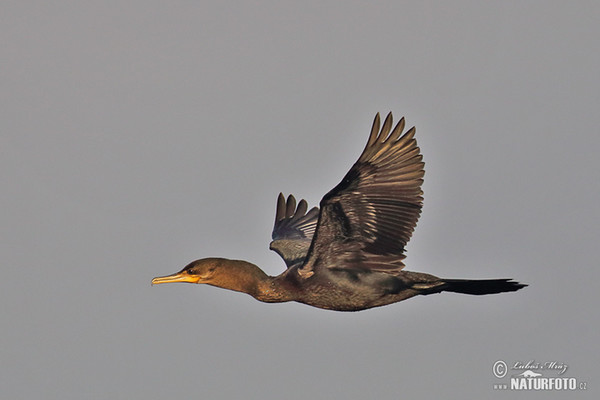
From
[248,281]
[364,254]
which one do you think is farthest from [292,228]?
[364,254]

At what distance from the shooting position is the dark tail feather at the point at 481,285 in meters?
16.8

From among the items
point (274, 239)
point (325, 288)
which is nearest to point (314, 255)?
point (325, 288)

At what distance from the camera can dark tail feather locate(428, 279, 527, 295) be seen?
16775 millimetres

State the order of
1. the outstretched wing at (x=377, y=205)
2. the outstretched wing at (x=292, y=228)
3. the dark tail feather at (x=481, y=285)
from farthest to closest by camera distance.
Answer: the outstretched wing at (x=292, y=228)
the dark tail feather at (x=481, y=285)
the outstretched wing at (x=377, y=205)

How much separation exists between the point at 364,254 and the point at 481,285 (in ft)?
5.15

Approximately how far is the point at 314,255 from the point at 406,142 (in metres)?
1.86

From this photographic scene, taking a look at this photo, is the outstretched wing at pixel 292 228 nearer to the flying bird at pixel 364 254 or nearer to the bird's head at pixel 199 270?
the flying bird at pixel 364 254

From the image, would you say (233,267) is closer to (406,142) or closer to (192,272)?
(192,272)

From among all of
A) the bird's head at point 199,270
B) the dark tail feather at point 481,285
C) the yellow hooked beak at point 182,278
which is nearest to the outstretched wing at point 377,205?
the dark tail feather at point 481,285

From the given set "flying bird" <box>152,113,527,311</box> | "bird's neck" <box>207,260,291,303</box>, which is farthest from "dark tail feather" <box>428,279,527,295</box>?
"bird's neck" <box>207,260,291,303</box>

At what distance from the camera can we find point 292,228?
66.6ft

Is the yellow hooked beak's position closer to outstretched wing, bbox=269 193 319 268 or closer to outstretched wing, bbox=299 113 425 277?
outstretched wing, bbox=299 113 425 277

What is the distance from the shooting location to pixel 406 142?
16.1m

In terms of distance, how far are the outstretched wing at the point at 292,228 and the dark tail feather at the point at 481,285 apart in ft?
10.2
